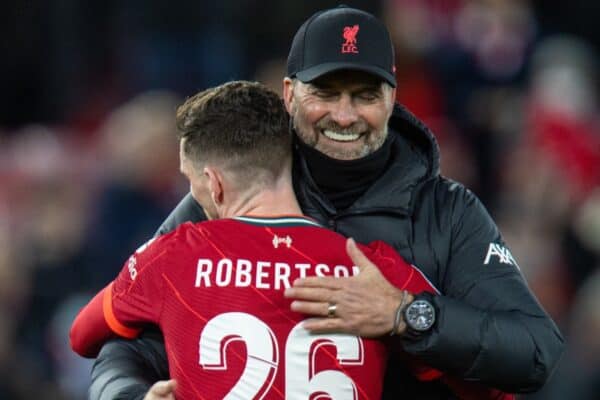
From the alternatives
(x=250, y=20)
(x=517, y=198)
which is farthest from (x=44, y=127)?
(x=517, y=198)

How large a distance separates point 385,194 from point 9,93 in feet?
20.0

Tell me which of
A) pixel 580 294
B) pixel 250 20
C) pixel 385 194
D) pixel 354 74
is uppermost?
pixel 354 74

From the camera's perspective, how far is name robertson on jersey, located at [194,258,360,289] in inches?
146

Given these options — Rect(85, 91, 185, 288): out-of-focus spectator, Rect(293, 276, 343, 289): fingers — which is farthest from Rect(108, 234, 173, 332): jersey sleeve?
Rect(85, 91, 185, 288): out-of-focus spectator

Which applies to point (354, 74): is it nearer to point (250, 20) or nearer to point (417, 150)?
point (417, 150)

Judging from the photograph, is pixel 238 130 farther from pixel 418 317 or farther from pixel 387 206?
pixel 418 317

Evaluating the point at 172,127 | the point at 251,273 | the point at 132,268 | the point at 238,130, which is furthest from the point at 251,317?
the point at 172,127

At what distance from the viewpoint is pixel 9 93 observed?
983 cm

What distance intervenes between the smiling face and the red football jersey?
16.5 inches

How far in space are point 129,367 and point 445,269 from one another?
900mm

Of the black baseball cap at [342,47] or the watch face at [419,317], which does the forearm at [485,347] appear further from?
the black baseball cap at [342,47]

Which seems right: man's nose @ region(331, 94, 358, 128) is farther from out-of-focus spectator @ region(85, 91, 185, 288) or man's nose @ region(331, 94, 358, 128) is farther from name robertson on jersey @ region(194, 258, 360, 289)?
out-of-focus spectator @ region(85, 91, 185, 288)

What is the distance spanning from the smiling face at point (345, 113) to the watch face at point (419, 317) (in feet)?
1.79

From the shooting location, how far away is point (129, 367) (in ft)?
13.0
